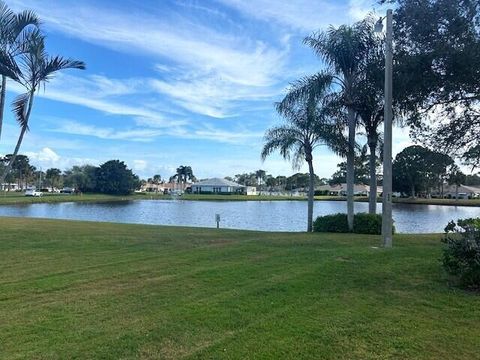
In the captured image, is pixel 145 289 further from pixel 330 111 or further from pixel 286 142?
pixel 286 142

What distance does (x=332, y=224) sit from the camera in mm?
17203

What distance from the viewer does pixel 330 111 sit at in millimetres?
17031

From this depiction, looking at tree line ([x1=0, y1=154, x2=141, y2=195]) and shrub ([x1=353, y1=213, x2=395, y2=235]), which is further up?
tree line ([x1=0, y1=154, x2=141, y2=195])

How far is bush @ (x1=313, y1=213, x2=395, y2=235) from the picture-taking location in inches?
642

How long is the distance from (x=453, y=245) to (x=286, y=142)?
13.0 m

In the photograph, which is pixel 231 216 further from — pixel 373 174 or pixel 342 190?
pixel 342 190

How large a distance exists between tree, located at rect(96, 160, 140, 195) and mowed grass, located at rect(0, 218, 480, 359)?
295 feet

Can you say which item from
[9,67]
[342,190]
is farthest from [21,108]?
[342,190]

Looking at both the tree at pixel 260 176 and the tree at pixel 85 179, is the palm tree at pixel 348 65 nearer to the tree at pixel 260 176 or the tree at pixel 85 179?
the tree at pixel 85 179

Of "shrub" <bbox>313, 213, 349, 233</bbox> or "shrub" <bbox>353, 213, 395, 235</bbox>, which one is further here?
"shrub" <bbox>313, 213, 349, 233</bbox>

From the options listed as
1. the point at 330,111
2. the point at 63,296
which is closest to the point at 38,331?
the point at 63,296

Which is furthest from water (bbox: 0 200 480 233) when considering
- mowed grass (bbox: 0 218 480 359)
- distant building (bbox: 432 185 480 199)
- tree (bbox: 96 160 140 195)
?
distant building (bbox: 432 185 480 199)

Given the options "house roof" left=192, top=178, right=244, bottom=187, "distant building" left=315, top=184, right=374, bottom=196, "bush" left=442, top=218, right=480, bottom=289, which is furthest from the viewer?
"distant building" left=315, top=184, right=374, bottom=196

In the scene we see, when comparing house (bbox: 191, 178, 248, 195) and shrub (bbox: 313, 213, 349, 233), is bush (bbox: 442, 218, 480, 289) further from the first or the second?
house (bbox: 191, 178, 248, 195)
